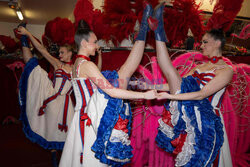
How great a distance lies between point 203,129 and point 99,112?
2.95 feet

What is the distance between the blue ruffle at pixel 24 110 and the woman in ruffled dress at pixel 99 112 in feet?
3.49

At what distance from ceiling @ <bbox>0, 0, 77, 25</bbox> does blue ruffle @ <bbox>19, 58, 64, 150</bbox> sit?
3257 mm

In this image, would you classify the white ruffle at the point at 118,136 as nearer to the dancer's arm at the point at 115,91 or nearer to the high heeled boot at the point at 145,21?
the dancer's arm at the point at 115,91

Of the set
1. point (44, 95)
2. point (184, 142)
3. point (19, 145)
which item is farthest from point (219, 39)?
point (19, 145)

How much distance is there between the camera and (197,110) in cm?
143

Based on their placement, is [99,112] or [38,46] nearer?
[99,112]

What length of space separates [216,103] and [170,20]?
1.03 meters

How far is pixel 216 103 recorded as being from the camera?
1.55 meters

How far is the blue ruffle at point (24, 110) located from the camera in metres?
2.21

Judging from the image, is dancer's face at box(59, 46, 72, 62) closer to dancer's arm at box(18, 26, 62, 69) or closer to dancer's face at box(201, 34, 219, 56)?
dancer's arm at box(18, 26, 62, 69)

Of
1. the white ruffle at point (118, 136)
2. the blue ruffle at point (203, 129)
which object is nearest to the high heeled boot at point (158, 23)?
the blue ruffle at point (203, 129)

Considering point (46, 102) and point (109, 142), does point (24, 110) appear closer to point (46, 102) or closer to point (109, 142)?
point (46, 102)

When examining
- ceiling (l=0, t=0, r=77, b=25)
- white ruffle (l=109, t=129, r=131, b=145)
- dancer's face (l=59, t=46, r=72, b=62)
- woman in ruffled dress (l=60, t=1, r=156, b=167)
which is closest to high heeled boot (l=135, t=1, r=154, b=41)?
woman in ruffled dress (l=60, t=1, r=156, b=167)

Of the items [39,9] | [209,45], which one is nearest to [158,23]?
[209,45]
